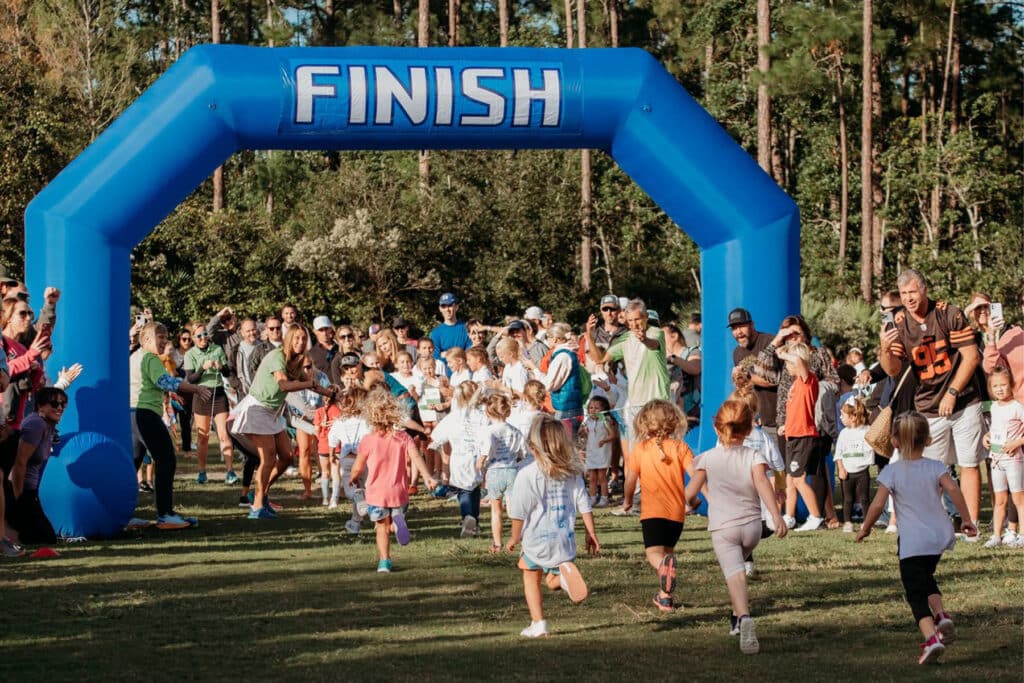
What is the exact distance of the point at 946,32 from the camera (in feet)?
124

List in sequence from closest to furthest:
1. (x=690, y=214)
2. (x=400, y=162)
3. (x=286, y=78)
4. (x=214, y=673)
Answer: (x=214, y=673) → (x=286, y=78) → (x=690, y=214) → (x=400, y=162)

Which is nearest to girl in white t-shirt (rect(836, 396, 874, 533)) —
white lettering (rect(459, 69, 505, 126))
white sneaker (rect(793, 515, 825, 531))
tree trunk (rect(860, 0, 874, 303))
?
white sneaker (rect(793, 515, 825, 531))

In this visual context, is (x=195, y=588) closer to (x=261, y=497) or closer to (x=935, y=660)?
(x=261, y=497)

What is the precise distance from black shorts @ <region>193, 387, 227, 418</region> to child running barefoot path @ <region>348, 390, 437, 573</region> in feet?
20.2

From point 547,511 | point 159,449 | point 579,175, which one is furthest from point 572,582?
point 579,175

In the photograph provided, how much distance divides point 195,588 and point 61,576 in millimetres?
1019

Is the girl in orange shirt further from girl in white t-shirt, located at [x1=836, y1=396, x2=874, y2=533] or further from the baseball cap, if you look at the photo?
girl in white t-shirt, located at [x1=836, y1=396, x2=874, y2=533]

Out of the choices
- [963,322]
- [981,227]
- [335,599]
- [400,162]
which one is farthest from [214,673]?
[400,162]

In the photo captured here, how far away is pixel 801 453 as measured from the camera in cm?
1175

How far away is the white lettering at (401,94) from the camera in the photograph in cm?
1137

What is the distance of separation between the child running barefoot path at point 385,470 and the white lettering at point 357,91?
257cm

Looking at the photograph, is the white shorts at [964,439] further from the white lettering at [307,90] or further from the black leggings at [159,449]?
the black leggings at [159,449]

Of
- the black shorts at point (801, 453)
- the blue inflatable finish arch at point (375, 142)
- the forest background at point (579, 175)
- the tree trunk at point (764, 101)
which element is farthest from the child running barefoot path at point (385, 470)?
the tree trunk at point (764, 101)

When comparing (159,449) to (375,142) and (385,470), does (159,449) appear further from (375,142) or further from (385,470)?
(375,142)
